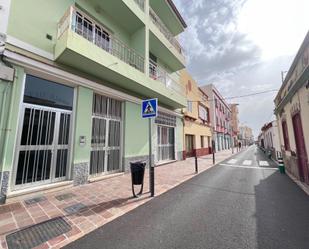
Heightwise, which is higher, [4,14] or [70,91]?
[4,14]

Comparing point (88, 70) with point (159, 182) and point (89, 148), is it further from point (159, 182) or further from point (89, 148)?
point (159, 182)

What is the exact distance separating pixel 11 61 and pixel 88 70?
7.52 ft

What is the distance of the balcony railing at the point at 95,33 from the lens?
5.20 meters

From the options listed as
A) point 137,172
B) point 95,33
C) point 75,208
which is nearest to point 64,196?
point 75,208

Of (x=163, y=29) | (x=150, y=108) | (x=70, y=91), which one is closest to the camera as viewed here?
(x=150, y=108)

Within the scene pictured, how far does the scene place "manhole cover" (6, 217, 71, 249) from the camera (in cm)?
256

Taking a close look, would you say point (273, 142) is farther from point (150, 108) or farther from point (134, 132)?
point (150, 108)

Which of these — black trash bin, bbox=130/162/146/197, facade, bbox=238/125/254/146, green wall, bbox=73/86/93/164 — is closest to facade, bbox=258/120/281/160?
black trash bin, bbox=130/162/146/197

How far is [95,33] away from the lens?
6.94m

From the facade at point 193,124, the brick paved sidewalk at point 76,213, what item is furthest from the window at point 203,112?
the brick paved sidewalk at point 76,213

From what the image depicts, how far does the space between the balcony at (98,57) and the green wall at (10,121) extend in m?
1.56

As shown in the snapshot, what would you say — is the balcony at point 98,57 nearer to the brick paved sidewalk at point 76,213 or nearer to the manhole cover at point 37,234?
the brick paved sidewalk at point 76,213

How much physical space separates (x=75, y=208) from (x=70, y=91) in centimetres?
425

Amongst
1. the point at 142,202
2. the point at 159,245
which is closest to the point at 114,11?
the point at 142,202
